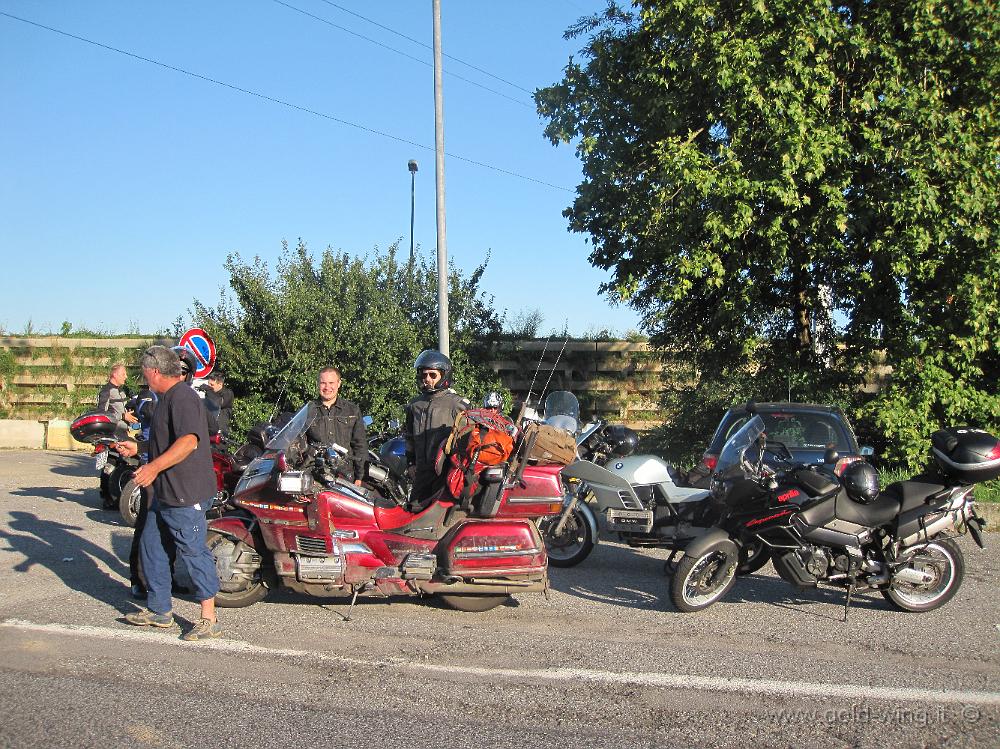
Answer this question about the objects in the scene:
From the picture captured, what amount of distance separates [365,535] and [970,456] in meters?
4.31

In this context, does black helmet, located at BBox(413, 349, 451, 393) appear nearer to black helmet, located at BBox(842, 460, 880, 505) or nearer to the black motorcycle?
the black motorcycle

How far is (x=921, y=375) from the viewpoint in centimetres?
1216

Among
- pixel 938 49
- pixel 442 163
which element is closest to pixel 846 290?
pixel 938 49

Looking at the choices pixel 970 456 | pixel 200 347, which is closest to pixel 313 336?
pixel 200 347

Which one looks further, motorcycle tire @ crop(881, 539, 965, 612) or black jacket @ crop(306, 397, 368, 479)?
black jacket @ crop(306, 397, 368, 479)

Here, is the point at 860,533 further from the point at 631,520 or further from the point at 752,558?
the point at 631,520

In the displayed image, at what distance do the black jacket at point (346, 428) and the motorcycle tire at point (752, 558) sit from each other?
320cm

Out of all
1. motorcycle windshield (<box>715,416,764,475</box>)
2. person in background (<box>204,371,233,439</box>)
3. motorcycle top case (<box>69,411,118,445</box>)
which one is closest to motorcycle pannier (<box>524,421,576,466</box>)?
motorcycle windshield (<box>715,416,764,475</box>)

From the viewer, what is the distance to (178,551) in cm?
571

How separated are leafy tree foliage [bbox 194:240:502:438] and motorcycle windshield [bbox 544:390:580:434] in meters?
6.35

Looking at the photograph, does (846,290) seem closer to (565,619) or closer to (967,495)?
(967,495)

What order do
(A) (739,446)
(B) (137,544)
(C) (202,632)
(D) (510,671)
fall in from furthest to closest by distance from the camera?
(A) (739,446)
(B) (137,544)
(C) (202,632)
(D) (510,671)

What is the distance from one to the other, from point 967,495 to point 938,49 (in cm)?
751

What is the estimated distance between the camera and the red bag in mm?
6113
